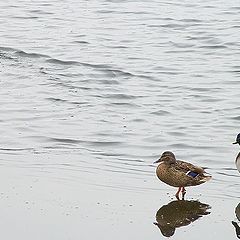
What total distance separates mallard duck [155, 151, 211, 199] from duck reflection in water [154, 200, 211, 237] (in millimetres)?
242

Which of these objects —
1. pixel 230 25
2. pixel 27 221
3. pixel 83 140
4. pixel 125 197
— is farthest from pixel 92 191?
pixel 230 25

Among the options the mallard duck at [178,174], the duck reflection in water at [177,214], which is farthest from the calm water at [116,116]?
the mallard duck at [178,174]

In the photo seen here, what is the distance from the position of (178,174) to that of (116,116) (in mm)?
3976

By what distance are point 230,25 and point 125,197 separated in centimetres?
1231

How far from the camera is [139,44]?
1864cm

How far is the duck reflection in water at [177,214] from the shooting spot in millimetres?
7992

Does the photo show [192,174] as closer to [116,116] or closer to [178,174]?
[178,174]

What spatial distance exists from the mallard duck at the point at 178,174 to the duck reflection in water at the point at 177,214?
24 cm

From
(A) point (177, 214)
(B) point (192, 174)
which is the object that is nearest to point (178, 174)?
(B) point (192, 174)

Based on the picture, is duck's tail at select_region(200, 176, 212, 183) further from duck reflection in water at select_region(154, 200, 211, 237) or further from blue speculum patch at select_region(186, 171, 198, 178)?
duck reflection in water at select_region(154, 200, 211, 237)

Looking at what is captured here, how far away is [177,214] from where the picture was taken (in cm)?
844

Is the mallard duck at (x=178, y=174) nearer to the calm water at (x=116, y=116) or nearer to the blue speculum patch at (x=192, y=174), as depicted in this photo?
the blue speculum patch at (x=192, y=174)

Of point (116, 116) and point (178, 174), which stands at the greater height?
point (178, 174)

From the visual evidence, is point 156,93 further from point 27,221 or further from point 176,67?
point 27,221
